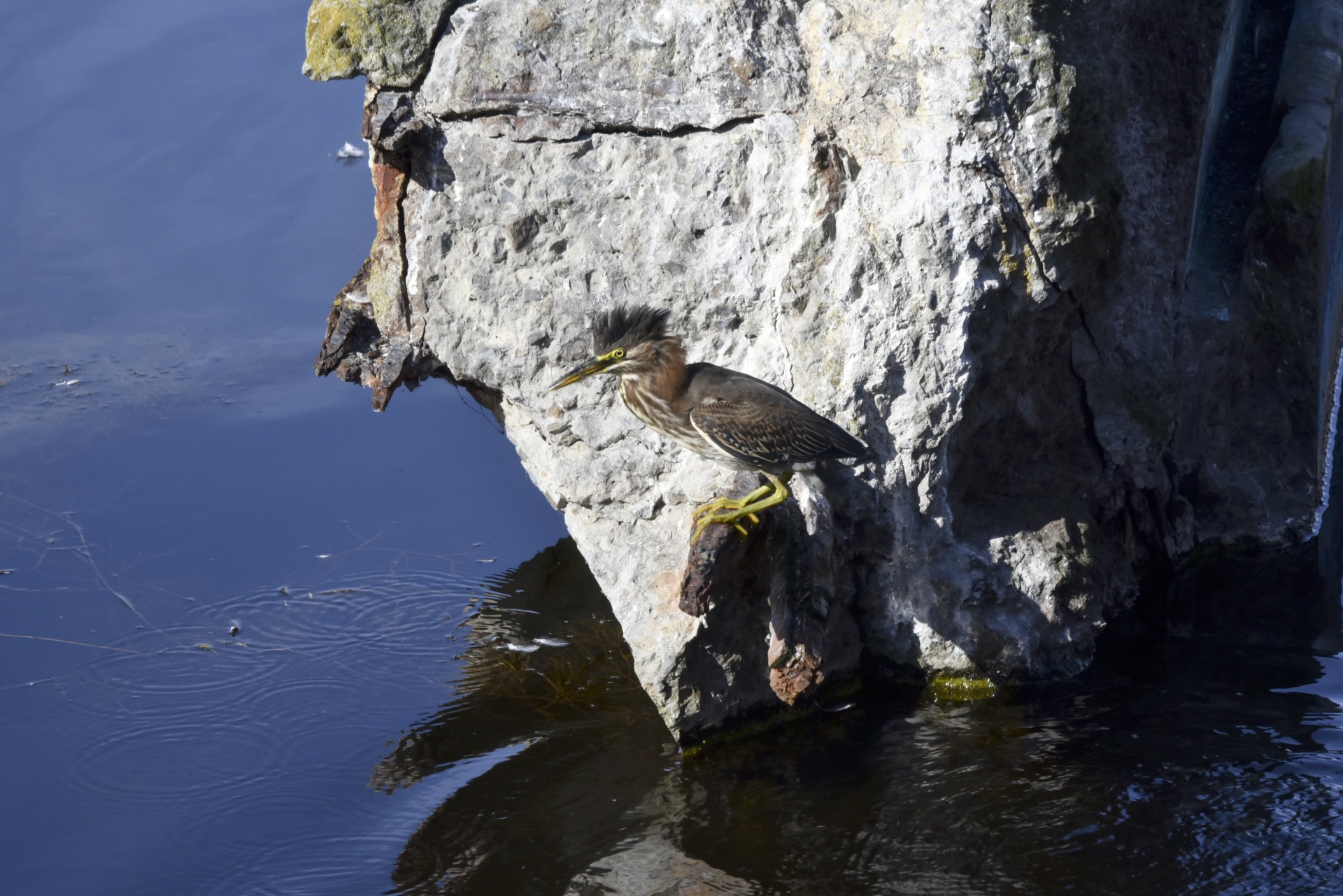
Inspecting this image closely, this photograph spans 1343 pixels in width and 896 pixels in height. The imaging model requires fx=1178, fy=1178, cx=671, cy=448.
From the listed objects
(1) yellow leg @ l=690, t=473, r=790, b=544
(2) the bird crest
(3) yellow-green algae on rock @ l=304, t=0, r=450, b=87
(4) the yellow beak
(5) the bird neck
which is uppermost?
(3) yellow-green algae on rock @ l=304, t=0, r=450, b=87

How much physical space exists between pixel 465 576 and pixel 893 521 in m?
2.16

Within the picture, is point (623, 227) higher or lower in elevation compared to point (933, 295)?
higher

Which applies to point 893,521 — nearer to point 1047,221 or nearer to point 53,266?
point 1047,221

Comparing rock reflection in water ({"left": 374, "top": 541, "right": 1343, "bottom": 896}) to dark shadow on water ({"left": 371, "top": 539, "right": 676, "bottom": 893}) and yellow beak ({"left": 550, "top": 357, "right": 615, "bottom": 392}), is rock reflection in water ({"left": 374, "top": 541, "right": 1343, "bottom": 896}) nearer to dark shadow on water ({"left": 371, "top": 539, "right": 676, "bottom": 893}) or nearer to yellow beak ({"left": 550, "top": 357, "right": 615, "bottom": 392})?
dark shadow on water ({"left": 371, "top": 539, "right": 676, "bottom": 893})

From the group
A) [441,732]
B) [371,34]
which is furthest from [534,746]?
[371,34]

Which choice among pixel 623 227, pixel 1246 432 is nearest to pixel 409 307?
pixel 623 227

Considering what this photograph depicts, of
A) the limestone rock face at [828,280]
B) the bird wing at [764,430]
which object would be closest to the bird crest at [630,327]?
the bird wing at [764,430]

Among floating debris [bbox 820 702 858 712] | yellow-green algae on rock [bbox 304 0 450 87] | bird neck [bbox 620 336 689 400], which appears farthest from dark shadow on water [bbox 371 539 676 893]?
yellow-green algae on rock [bbox 304 0 450 87]

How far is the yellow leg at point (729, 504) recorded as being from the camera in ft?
14.2

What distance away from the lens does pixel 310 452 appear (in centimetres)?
652

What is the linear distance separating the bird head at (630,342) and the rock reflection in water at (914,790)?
1379 mm

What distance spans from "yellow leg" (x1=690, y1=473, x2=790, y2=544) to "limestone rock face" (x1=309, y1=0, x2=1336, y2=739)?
7cm

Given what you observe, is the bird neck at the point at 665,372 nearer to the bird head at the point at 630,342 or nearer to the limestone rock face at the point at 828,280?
the bird head at the point at 630,342

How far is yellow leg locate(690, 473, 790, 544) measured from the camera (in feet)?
13.9
